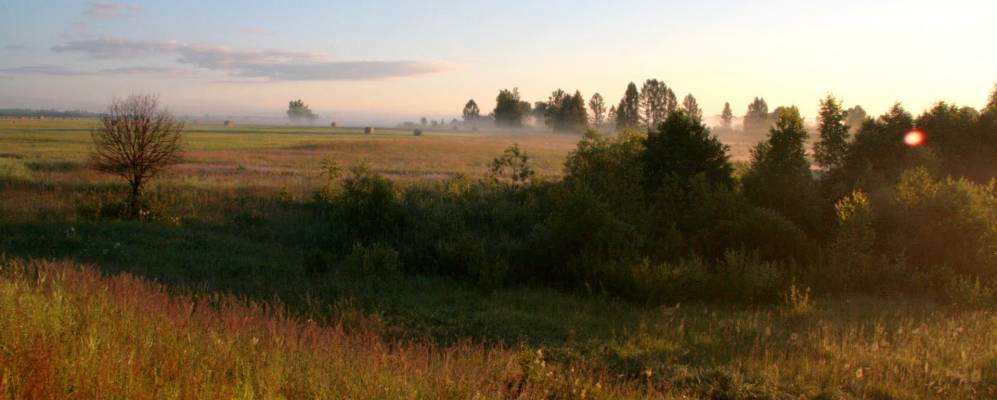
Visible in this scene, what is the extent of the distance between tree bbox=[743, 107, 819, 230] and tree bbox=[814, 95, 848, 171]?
9.24 ft

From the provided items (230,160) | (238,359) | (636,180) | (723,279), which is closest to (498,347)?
(238,359)

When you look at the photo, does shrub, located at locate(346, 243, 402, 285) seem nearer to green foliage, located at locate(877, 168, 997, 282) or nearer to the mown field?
the mown field

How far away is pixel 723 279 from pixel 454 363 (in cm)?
849

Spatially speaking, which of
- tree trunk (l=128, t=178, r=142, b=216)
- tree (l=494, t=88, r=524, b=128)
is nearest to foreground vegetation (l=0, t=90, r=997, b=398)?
tree trunk (l=128, t=178, r=142, b=216)

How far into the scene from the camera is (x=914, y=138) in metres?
23.3

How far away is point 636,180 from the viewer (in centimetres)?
2109

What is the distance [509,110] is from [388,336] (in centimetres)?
15018

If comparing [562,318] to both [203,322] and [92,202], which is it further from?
[92,202]

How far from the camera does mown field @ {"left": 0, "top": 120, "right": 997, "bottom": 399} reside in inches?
225

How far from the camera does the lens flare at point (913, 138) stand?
23.1 metres

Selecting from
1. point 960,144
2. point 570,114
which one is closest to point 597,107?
point 570,114

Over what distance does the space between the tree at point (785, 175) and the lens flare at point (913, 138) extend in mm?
4791

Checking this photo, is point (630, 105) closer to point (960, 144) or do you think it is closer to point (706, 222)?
point (960, 144)

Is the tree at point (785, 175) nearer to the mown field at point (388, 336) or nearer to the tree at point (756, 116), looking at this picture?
the mown field at point (388, 336)
